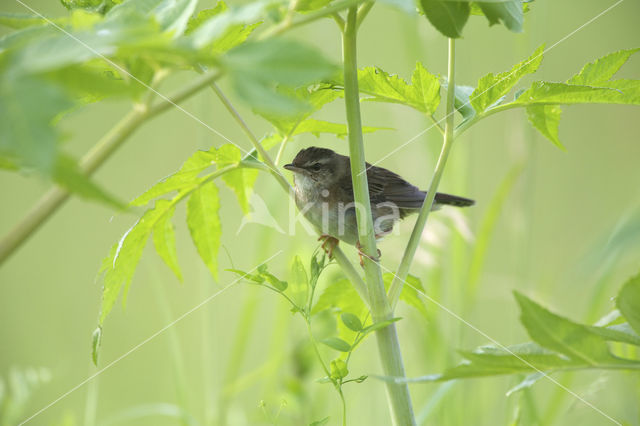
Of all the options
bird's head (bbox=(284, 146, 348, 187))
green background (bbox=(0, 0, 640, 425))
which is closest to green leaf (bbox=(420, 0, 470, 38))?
green background (bbox=(0, 0, 640, 425))

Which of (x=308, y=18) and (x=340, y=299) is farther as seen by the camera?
(x=340, y=299)

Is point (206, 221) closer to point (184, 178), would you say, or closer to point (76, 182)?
point (184, 178)

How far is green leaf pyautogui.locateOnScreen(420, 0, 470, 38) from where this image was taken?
1.01m

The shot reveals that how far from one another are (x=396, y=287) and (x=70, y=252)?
14.6ft

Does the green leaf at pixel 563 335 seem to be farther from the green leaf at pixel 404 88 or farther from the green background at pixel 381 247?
the green background at pixel 381 247

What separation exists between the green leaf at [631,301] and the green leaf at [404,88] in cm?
62

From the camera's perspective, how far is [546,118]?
57.2 inches

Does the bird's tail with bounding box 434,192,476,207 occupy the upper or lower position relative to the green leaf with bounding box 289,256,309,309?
upper

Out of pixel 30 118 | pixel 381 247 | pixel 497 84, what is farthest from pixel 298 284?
pixel 381 247

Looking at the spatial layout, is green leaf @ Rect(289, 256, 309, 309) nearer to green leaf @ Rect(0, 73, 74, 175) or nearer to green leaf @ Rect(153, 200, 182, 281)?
green leaf @ Rect(153, 200, 182, 281)

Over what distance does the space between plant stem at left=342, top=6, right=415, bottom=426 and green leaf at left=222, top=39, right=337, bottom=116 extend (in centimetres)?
49

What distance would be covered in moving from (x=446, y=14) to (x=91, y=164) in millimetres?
620

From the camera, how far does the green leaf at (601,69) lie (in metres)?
1.26

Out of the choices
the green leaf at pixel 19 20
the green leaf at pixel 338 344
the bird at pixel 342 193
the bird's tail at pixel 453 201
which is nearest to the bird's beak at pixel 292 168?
the bird at pixel 342 193
